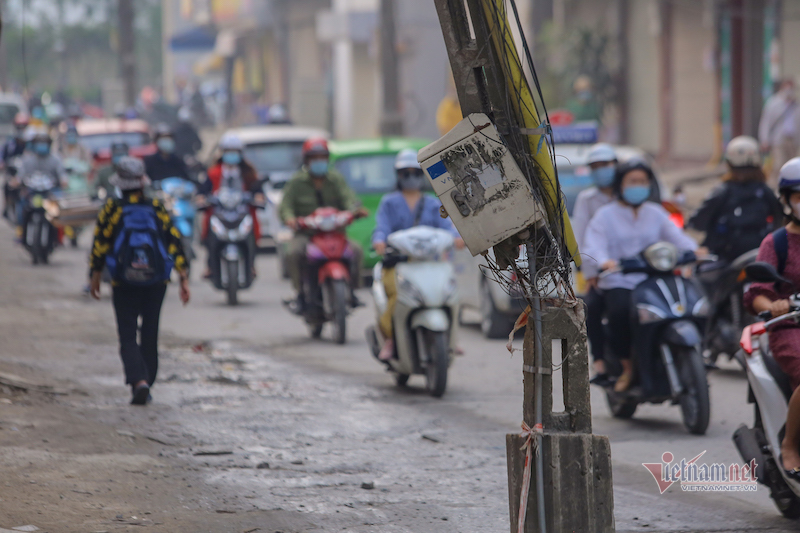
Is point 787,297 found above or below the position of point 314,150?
below

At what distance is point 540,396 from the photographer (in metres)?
4.52

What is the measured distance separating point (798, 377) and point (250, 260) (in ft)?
29.5

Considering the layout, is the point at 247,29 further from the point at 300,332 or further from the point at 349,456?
the point at 349,456

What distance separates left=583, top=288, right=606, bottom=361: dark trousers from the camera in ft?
25.7

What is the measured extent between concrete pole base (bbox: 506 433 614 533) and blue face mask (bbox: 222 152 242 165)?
32.3 feet

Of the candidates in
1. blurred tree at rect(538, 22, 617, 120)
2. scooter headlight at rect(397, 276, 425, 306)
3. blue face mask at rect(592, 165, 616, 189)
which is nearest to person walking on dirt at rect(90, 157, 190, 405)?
scooter headlight at rect(397, 276, 425, 306)

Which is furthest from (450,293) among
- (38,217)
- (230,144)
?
(38,217)

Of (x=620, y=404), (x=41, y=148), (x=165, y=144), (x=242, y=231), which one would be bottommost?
(x=620, y=404)

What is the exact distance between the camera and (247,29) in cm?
4944

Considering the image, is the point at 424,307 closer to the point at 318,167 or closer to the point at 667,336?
the point at 667,336

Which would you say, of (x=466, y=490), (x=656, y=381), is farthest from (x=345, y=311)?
(x=466, y=490)

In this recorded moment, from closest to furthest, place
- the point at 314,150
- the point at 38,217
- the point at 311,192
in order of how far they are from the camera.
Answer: the point at 314,150 < the point at 311,192 < the point at 38,217

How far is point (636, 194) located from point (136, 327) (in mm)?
3457

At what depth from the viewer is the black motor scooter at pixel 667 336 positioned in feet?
23.6
